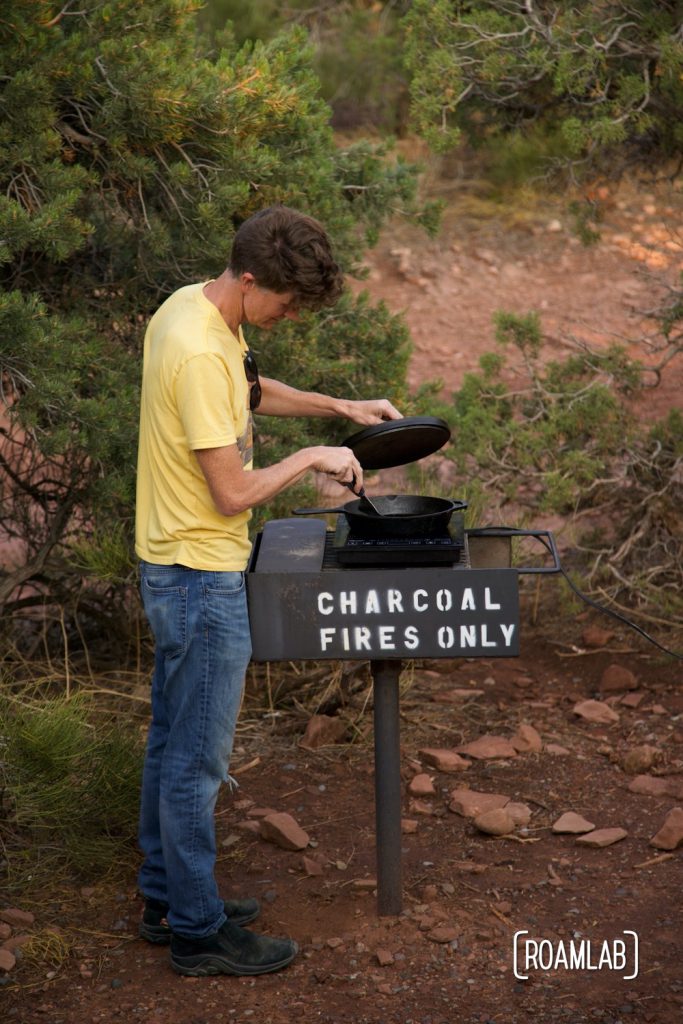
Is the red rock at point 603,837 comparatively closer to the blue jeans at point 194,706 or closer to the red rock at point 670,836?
the red rock at point 670,836

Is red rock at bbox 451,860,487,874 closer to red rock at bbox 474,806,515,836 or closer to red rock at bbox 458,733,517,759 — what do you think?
red rock at bbox 474,806,515,836

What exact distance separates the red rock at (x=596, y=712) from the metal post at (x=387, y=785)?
1549 mm

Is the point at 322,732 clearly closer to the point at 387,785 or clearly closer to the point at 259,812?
the point at 259,812

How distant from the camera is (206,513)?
2.82 m

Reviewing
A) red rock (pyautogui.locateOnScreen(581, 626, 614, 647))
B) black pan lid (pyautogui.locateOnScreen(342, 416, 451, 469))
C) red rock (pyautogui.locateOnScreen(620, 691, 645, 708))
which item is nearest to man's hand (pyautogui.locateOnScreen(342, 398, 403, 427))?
black pan lid (pyautogui.locateOnScreen(342, 416, 451, 469))

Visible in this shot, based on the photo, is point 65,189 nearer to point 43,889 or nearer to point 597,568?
point 43,889

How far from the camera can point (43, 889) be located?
135 inches

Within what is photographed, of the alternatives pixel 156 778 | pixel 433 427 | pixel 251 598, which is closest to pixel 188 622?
pixel 251 598

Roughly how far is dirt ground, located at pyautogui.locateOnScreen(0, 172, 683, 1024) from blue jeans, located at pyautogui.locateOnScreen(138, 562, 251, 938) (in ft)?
0.84

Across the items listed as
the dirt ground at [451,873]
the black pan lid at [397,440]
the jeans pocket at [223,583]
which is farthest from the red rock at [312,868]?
the black pan lid at [397,440]

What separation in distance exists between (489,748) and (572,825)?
59 centimetres

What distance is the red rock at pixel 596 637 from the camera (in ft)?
16.9

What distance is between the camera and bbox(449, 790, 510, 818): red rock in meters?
3.88

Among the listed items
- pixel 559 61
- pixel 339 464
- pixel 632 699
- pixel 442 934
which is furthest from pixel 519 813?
pixel 559 61
